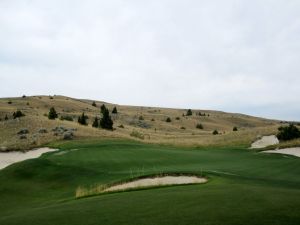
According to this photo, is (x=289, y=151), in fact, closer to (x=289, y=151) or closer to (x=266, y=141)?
(x=289, y=151)

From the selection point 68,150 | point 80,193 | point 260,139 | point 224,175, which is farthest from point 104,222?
point 260,139

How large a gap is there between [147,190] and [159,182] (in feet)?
8.86

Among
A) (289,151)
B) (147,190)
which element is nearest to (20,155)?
(147,190)

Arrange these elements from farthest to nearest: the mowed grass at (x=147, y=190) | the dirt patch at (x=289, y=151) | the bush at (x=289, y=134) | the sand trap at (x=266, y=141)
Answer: the sand trap at (x=266, y=141) → the bush at (x=289, y=134) → the dirt patch at (x=289, y=151) → the mowed grass at (x=147, y=190)

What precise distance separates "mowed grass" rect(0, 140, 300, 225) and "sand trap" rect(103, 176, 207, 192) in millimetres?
775

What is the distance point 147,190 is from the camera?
61.8 ft

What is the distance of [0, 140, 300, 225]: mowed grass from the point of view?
12.4 metres

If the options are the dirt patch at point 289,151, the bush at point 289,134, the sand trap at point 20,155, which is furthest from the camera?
the bush at point 289,134

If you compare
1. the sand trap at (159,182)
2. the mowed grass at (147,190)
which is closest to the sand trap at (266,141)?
the mowed grass at (147,190)

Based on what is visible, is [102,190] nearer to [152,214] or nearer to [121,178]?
[121,178]

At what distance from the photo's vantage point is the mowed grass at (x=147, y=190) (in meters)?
12.4

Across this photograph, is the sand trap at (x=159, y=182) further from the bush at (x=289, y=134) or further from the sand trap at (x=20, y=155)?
the bush at (x=289, y=134)

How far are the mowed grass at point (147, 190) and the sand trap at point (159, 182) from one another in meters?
0.77

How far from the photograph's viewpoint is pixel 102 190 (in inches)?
816
